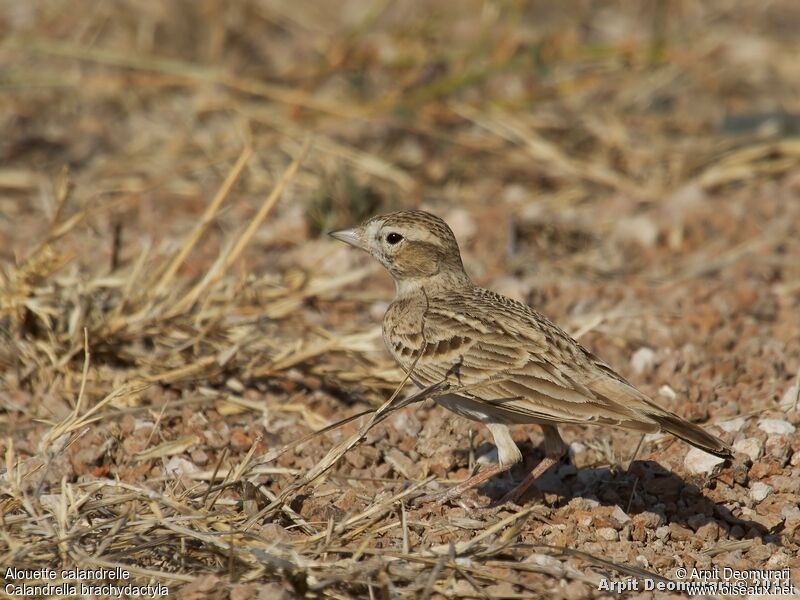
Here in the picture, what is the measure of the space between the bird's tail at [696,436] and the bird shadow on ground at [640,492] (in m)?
0.58

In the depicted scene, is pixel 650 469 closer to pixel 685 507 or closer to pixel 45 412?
pixel 685 507

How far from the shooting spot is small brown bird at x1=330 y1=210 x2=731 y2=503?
3.96 metres

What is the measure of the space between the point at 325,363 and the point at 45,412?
1.34m

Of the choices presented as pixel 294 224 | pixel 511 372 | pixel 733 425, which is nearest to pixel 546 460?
pixel 511 372

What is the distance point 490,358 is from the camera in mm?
4254

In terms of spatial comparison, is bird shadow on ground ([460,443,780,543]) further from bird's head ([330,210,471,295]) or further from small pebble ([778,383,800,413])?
bird's head ([330,210,471,295])

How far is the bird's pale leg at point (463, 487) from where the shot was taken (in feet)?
14.1

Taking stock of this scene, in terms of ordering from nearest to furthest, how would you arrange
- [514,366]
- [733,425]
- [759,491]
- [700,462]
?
[514,366] < [759,491] < [700,462] < [733,425]

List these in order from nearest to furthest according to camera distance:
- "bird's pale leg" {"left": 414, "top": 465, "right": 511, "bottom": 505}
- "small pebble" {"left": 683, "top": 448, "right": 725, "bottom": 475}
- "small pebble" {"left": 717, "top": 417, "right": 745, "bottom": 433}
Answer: "bird's pale leg" {"left": 414, "top": 465, "right": 511, "bottom": 505} < "small pebble" {"left": 683, "top": 448, "right": 725, "bottom": 475} < "small pebble" {"left": 717, "top": 417, "right": 745, "bottom": 433}

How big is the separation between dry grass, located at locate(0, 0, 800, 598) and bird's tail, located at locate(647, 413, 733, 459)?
0.50 m

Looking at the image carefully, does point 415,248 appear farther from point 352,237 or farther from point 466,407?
point 466,407

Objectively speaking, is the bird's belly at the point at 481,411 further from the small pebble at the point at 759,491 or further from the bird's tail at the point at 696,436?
the small pebble at the point at 759,491

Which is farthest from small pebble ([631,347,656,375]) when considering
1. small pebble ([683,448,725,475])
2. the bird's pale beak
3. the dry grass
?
the bird's pale beak

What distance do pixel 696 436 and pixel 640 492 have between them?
0.80 meters
